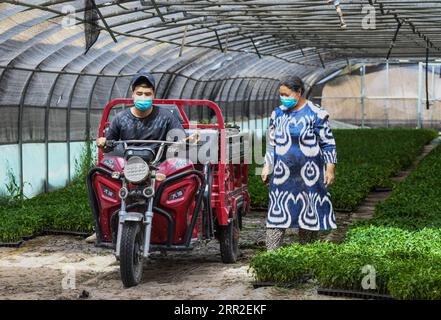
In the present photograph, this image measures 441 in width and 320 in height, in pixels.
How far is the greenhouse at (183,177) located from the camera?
647 cm

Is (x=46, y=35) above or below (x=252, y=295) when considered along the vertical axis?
above

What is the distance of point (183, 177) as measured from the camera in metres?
6.74

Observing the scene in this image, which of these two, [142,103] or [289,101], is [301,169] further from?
[142,103]

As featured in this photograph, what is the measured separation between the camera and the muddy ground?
6230mm

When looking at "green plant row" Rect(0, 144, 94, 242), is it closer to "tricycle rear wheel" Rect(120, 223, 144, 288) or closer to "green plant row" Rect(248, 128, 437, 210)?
"green plant row" Rect(248, 128, 437, 210)

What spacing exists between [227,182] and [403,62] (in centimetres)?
2925

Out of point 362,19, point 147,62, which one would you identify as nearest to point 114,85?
point 147,62

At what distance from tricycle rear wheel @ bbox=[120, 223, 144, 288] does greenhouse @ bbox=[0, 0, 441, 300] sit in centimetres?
1

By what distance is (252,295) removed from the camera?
612 centimetres

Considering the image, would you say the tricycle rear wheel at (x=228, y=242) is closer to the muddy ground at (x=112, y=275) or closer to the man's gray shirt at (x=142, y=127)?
the muddy ground at (x=112, y=275)

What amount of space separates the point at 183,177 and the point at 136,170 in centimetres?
39

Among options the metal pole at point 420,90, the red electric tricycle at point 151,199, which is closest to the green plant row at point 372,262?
the red electric tricycle at point 151,199

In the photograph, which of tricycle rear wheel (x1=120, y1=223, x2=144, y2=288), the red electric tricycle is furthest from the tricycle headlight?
tricycle rear wheel (x1=120, y1=223, x2=144, y2=288)

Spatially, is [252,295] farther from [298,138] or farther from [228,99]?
[228,99]
